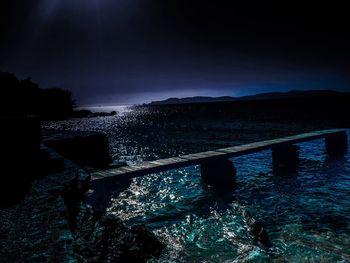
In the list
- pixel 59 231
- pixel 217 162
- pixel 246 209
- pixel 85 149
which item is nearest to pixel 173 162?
pixel 217 162

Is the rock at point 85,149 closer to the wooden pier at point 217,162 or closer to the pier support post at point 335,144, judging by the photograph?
the wooden pier at point 217,162

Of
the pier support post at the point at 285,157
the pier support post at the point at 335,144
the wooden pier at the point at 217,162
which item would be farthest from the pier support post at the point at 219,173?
the pier support post at the point at 335,144

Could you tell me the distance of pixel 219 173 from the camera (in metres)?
10.8

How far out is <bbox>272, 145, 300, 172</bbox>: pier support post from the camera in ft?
44.2

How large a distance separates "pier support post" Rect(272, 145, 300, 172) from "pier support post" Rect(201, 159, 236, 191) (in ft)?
13.0

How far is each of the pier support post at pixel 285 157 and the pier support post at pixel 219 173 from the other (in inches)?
156

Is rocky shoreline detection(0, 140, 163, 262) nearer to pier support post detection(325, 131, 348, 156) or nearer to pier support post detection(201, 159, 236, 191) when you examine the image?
pier support post detection(201, 159, 236, 191)

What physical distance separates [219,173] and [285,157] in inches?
202

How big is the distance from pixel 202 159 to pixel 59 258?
8.89 metres

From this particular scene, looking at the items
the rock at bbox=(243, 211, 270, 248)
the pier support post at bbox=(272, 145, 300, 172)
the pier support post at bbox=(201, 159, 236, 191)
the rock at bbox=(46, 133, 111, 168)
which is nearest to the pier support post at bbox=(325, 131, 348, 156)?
the pier support post at bbox=(272, 145, 300, 172)

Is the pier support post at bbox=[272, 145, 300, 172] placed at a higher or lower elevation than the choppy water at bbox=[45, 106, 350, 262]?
higher

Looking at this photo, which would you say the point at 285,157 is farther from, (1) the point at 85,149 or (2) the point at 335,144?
(1) the point at 85,149

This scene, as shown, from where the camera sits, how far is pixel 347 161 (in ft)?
47.2

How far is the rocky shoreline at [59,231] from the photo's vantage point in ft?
6.53
